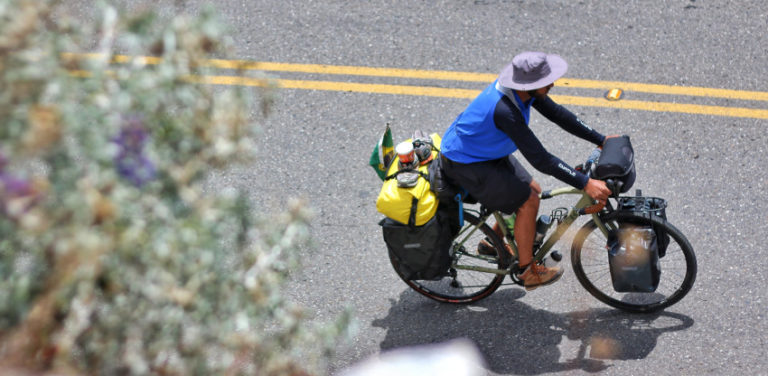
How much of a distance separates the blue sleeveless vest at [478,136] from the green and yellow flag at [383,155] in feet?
1.25

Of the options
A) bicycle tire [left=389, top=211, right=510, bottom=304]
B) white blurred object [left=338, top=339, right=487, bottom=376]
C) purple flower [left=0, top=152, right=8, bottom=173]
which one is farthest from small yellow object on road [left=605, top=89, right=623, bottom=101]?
purple flower [left=0, top=152, right=8, bottom=173]

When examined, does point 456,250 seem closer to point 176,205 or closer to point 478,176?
point 478,176

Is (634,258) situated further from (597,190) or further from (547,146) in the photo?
(547,146)

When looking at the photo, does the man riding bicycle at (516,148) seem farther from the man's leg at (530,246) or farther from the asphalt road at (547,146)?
the asphalt road at (547,146)

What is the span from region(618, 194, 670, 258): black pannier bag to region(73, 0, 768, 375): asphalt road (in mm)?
732

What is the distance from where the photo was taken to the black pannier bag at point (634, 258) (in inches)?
207

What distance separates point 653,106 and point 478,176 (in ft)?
9.17

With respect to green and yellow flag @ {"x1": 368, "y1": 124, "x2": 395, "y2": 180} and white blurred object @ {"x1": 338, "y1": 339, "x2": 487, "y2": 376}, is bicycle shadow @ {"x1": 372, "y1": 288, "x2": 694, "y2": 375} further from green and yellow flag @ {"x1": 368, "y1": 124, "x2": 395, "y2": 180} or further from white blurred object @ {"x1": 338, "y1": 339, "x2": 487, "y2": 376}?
green and yellow flag @ {"x1": 368, "y1": 124, "x2": 395, "y2": 180}

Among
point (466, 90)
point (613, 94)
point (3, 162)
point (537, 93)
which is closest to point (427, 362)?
point (537, 93)

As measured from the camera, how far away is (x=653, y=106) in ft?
23.5

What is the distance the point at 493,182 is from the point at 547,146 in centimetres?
193

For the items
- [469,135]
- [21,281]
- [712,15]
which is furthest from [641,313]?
[21,281]

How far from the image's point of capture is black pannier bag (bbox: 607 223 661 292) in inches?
207

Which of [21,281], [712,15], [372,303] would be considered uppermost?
[712,15]
